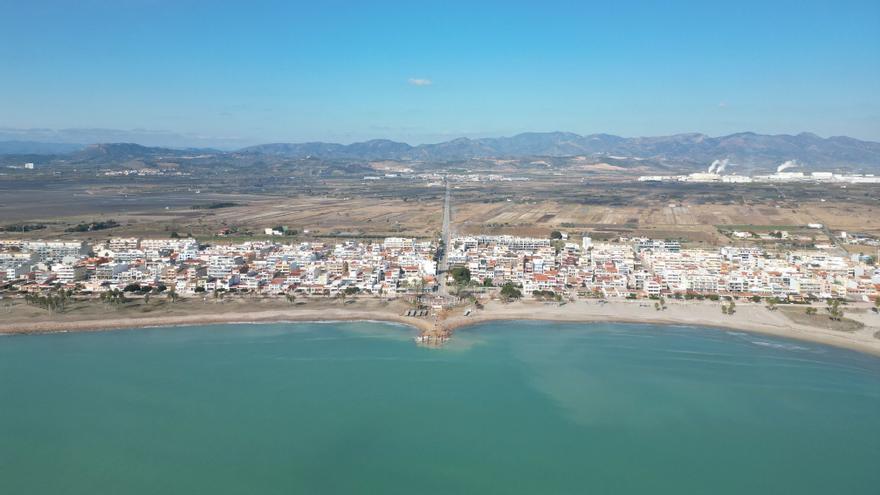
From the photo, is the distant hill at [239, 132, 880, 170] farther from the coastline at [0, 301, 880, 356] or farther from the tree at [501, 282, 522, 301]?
the tree at [501, 282, 522, 301]

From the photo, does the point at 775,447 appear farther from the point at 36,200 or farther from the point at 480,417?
the point at 36,200

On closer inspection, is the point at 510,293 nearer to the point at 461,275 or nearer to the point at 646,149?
the point at 461,275

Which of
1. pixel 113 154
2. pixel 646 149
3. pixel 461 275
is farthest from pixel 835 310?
pixel 646 149

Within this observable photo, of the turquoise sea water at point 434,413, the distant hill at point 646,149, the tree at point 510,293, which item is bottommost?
the turquoise sea water at point 434,413

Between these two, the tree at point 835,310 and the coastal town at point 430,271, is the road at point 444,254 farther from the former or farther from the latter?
the tree at point 835,310

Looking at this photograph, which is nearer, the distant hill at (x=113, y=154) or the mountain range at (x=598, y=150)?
the distant hill at (x=113, y=154)

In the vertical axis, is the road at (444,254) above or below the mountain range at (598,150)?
below

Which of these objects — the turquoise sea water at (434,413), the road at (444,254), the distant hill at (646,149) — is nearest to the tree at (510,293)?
the road at (444,254)
